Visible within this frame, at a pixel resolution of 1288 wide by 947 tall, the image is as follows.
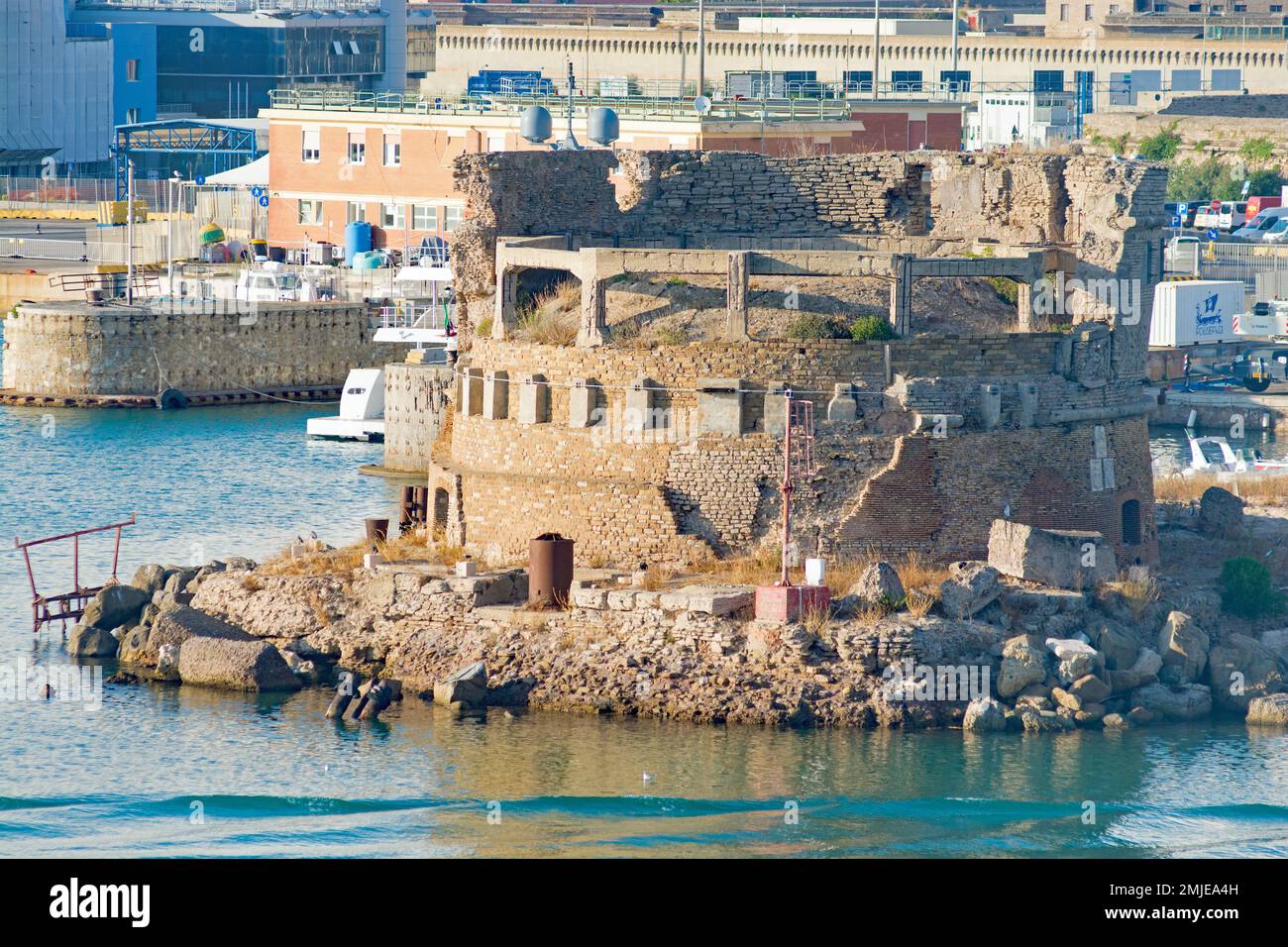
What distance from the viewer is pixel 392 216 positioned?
89.1 metres

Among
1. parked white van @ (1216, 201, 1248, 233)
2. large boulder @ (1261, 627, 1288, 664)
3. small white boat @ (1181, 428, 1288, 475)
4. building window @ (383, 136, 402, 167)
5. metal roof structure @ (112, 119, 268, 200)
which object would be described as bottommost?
large boulder @ (1261, 627, 1288, 664)

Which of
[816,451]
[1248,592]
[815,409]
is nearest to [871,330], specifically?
[815,409]

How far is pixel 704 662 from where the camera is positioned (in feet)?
123

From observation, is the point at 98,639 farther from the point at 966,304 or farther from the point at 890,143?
the point at 890,143

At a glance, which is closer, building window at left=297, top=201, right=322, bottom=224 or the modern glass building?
building window at left=297, top=201, right=322, bottom=224

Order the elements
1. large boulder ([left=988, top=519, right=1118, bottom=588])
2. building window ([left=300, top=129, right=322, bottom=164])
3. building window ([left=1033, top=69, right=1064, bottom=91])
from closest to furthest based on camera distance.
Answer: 1. large boulder ([left=988, top=519, right=1118, bottom=588])
2. building window ([left=300, top=129, right=322, bottom=164])
3. building window ([left=1033, top=69, right=1064, bottom=91])

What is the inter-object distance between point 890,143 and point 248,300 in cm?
2081

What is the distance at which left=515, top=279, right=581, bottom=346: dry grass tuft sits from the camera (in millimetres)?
41969

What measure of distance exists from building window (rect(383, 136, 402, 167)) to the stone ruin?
139 feet

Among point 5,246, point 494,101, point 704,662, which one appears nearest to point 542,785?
point 704,662

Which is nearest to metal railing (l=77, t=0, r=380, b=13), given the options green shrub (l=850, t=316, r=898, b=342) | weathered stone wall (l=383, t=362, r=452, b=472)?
weathered stone wall (l=383, t=362, r=452, b=472)

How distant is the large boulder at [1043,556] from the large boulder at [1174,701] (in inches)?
80.9

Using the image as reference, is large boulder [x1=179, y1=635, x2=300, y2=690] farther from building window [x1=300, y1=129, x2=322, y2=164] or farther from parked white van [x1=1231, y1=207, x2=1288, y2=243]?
parked white van [x1=1231, y1=207, x2=1288, y2=243]

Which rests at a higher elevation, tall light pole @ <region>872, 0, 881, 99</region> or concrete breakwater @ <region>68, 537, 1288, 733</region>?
tall light pole @ <region>872, 0, 881, 99</region>
